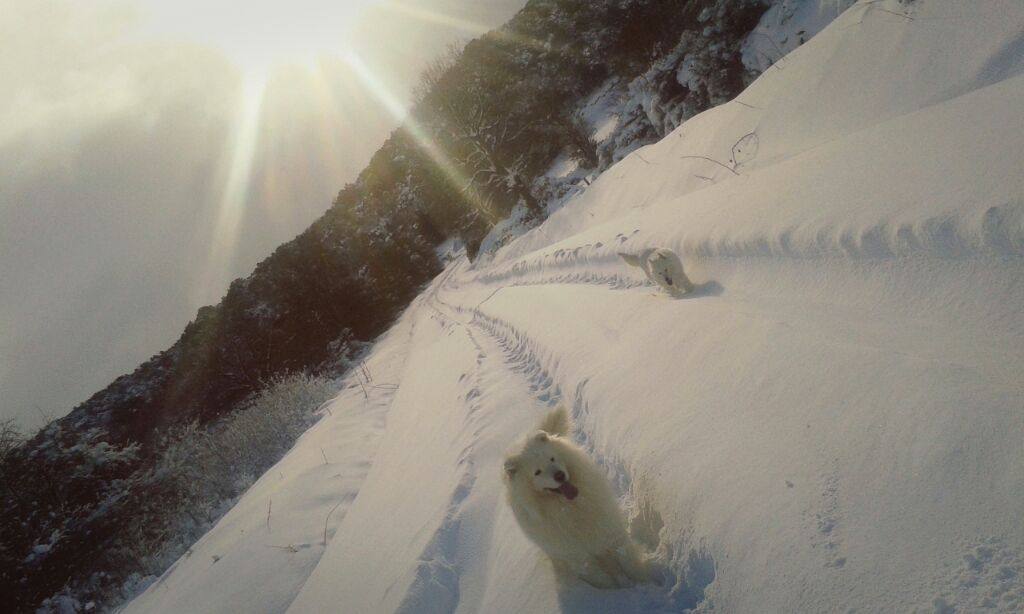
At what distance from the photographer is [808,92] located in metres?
8.10

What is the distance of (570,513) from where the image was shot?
273 cm

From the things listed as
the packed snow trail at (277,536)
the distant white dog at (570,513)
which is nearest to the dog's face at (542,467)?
the distant white dog at (570,513)

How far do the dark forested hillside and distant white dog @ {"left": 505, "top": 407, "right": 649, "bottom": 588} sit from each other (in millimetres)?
12731

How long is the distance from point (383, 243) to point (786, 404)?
46.0 m

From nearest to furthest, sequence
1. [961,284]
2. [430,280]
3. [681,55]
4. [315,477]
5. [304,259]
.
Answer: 1. [961,284]
2. [315,477]
3. [681,55]
4. [430,280]
5. [304,259]

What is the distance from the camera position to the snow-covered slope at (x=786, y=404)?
6.61 ft

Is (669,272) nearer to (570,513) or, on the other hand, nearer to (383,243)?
(570,513)

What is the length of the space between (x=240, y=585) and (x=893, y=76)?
10.1 meters

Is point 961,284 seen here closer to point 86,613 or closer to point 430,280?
point 86,613

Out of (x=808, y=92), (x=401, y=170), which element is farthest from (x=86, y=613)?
(x=401, y=170)

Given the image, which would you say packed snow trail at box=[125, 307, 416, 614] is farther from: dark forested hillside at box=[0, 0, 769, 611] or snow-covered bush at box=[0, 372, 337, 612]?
dark forested hillside at box=[0, 0, 769, 611]

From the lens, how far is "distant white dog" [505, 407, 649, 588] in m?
2.69

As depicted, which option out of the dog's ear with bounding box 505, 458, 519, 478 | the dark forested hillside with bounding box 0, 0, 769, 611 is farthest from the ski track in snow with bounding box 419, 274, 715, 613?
the dark forested hillside with bounding box 0, 0, 769, 611

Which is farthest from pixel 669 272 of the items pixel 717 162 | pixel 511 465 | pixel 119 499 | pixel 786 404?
pixel 119 499
